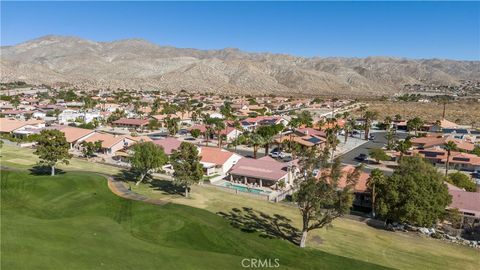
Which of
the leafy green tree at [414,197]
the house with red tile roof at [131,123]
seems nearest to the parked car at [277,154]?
the leafy green tree at [414,197]

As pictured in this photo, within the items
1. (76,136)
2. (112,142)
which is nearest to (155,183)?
(112,142)

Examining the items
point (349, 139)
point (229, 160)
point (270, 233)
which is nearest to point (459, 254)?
point (270, 233)

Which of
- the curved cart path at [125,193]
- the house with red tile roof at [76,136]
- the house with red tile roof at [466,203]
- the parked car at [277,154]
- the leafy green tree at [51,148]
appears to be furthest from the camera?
the house with red tile roof at [76,136]

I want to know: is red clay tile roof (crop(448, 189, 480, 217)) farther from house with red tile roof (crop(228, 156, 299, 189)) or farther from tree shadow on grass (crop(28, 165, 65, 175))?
tree shadow on grass (crop(28, 165, 65, 175))

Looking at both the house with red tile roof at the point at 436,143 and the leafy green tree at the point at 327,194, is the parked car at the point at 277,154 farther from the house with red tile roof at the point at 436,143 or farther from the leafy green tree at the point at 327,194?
the leafy green tree at the point at 327,194

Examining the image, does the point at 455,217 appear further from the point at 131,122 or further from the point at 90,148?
the point at 131,122

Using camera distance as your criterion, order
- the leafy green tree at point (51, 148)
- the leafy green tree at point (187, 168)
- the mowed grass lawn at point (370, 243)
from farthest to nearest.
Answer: the leafy green tree at point (51, 148)
the leafy green tree at point (187, 168)
the mowed grass lawn at point (370, 243)
